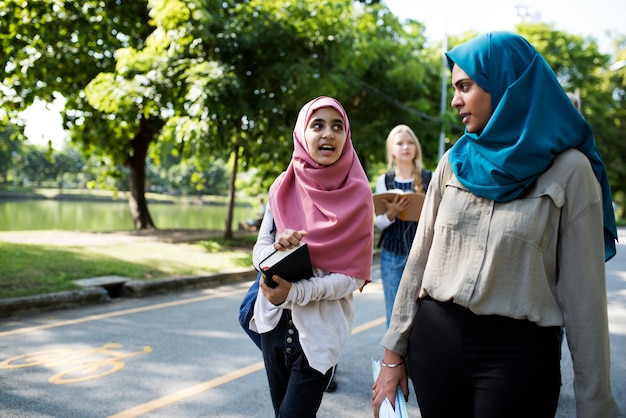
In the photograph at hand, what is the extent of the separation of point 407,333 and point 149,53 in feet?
34.6

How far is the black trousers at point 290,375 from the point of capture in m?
2.33

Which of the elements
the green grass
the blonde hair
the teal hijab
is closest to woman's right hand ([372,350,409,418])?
the teal hijab

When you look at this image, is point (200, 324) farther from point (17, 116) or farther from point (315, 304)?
point (17, 116)

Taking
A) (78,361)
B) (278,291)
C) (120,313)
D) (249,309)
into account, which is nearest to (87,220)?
(120,313)

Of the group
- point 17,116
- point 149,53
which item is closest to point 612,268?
point 149,53

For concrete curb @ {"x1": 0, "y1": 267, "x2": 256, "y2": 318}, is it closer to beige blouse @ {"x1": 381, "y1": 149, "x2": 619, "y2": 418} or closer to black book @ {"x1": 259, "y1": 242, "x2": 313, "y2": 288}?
black book @ {"x1": 259, "y1": 242, "x2": 313, "y2": 288}

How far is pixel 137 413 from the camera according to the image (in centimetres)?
381

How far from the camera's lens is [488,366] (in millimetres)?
1722

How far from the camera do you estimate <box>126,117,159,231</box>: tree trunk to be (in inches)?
637

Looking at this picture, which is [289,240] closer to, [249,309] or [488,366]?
[249,309]

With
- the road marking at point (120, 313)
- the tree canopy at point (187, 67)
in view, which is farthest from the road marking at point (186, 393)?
the tree canopy at point (187, 67)

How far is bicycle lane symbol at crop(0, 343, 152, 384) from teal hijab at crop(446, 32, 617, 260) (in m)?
3.81

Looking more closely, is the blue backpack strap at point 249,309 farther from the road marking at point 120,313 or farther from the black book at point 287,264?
the road marking at point 120,313

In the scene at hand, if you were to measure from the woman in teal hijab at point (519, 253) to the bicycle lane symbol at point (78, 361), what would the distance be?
11.5 feet
